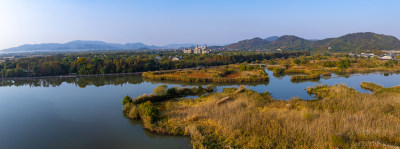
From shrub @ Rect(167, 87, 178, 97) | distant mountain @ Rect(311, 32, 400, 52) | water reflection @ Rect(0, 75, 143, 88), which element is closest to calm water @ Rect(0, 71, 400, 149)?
shrub @ Rect(167, 87, 178, 97)

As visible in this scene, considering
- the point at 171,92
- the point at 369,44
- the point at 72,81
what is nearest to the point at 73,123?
the point at 171,92

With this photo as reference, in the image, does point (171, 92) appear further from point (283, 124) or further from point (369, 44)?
point (369, 44)

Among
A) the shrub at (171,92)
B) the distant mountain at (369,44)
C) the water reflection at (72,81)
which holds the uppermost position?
the distant mountain at (369,44)

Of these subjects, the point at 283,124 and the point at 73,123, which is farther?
the point at 73,123

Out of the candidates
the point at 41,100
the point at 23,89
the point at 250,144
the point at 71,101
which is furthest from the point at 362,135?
the point at 23,89

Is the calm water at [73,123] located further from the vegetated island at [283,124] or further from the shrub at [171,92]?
the shrub at [171,92]

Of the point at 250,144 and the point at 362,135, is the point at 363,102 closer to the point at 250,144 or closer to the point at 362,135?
the point at 362,135

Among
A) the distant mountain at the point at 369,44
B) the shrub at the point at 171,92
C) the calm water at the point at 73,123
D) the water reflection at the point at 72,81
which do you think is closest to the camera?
the calm water at the point at 73,123

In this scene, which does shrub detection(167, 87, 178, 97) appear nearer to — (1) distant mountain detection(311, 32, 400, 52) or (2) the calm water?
(2) the calm water

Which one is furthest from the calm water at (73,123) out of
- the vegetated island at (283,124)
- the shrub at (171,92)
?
the shrub at (171,92)

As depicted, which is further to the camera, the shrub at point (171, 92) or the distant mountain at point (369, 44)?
the distant mountain at point (369, 44)

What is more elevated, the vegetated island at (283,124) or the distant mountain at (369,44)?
the distant mountain at (369,44)

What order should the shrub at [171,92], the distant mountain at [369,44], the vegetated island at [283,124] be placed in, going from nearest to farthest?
the vegetated island at [283,124]
the shrub at [171,92]
the distant mountain at [369,44]
